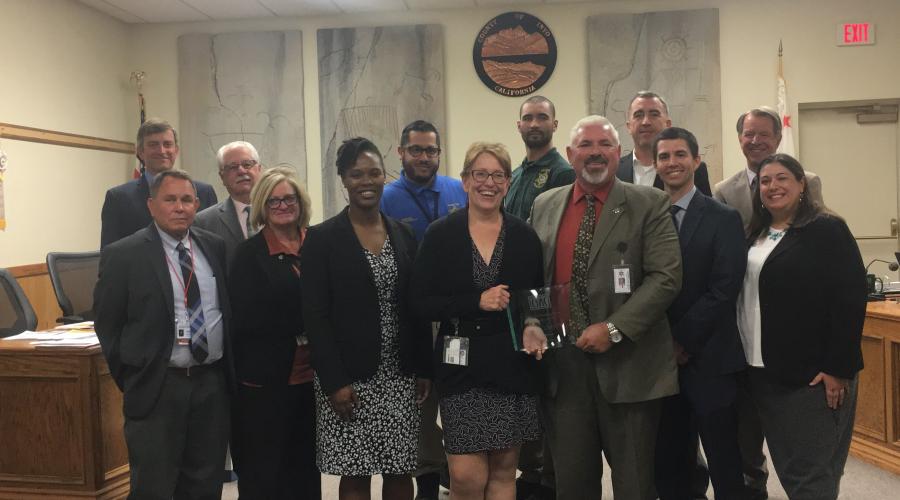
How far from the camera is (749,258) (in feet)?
9.14

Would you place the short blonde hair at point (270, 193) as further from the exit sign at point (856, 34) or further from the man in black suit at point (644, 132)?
the exit sign at point (856, 34)

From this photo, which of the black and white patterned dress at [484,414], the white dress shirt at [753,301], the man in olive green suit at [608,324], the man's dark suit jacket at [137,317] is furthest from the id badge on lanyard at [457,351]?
the white dress shirt at [753,301]

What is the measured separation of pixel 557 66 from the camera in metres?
6.66

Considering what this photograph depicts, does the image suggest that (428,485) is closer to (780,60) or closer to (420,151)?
(420,151)

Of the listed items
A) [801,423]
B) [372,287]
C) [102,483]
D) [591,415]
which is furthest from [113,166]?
[801,423]

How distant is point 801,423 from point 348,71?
5.17 m

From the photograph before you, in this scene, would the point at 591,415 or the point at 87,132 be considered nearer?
the point at 591,415

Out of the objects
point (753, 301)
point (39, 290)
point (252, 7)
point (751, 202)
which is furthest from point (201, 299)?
point (252, 7)

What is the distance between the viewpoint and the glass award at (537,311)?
2.42m

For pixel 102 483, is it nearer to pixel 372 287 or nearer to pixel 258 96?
pixel 372 287

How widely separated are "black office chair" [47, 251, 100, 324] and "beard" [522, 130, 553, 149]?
9.14 ft

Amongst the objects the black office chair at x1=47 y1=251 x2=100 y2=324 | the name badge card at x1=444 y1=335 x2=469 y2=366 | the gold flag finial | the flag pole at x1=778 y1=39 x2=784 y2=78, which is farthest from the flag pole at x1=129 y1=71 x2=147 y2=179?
the flag pole at x1=778 y1=39 x2=784 y2=78

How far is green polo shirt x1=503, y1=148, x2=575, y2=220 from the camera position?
11.0ft

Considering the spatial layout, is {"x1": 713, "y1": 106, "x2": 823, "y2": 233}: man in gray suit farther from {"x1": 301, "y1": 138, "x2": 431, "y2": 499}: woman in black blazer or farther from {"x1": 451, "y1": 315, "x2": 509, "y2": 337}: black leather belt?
{"x1": 301, "y1": 138, "x2": 431, "y2": 499}: woman in black blazer
